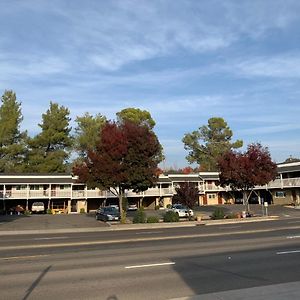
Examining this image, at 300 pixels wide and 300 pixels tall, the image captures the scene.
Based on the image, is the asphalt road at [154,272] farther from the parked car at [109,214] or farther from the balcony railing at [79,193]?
the balcony railing at [79,193]

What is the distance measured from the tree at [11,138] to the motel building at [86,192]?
8.87 m

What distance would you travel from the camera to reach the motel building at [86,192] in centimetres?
6028

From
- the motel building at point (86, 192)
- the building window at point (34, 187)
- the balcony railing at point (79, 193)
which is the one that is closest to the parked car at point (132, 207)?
the motel building at point (86, 192)

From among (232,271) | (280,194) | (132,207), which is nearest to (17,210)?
(132,207)

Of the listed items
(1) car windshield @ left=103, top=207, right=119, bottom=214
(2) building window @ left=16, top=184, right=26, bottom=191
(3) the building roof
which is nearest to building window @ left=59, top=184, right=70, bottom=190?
(2) building window @ left=16, top=184, right=26, bottom=191

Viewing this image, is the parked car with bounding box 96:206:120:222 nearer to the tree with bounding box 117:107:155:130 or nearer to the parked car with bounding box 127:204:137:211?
the parked car with bounding box 127:204:137:211

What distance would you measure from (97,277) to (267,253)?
666 cm

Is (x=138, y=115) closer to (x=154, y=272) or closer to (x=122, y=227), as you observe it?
(x=122, y=227)

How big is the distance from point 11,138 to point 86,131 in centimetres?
1255

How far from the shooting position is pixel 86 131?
77250 mm

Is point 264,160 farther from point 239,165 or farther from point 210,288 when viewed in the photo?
point 210,288

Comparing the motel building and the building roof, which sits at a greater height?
the building roof

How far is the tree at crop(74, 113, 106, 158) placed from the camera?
76062 mm

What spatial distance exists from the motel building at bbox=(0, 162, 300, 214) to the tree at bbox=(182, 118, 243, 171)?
2388 cm
